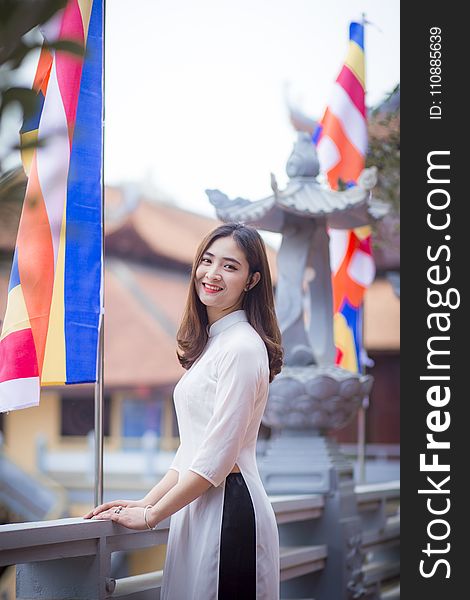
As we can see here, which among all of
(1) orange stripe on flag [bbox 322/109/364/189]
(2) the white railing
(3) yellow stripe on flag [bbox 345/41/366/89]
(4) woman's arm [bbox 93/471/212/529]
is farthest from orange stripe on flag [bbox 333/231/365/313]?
(4) woman's arm [bbox 93/471/212/529]

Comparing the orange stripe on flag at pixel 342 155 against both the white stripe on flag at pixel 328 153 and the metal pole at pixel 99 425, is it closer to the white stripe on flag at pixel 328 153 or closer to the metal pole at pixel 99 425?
the white stripe on flag at pixel 328 153

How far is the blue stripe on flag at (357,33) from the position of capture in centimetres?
351

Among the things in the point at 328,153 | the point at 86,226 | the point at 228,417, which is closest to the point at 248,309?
the point at 228,417

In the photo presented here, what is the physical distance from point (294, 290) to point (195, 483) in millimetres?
1372

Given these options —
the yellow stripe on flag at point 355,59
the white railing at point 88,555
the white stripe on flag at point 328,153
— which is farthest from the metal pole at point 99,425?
the yellow stripe on flag at point 355,59

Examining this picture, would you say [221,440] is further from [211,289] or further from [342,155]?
[342,155]

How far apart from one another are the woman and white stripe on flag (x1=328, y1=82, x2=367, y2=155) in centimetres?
194

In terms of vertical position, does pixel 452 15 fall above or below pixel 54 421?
above

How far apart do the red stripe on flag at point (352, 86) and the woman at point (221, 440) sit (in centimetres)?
196

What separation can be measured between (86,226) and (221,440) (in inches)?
25.7

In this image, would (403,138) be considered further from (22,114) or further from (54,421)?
(54,421)

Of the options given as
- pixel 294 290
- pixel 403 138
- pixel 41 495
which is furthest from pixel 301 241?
pixel 41 495

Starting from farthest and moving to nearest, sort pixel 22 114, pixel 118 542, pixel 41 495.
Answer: pixel 41 495
pixel 118 542
pixel 22 114

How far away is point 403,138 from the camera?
2.28 m
